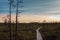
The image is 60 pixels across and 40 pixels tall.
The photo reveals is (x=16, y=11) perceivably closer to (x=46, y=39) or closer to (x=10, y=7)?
(x=10, y=7)

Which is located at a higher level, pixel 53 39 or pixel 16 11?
pixel 16 11

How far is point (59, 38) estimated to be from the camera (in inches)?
1543

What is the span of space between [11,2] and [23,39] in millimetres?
14536

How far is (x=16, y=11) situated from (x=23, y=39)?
12.9 m

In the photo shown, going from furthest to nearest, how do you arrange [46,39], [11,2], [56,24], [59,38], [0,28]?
[56,24]
[0,28]
[59,38]
[46,39]
[11,2]

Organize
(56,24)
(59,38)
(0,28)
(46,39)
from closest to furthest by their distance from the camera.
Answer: (46,39)
(59,38)
(0,28)
(56,24)

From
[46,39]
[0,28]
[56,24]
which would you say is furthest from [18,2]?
[56,24]

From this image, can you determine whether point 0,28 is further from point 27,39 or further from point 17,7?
point 17,7

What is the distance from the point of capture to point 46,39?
35719mm

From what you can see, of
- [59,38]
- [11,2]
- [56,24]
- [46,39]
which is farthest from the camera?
[56,24]

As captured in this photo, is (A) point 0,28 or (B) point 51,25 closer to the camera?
(A) point 0,28

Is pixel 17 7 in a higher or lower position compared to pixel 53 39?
higher

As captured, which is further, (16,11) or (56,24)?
(56,24)

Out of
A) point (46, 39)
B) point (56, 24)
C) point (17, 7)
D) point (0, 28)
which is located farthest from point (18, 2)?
point (56, 24)
